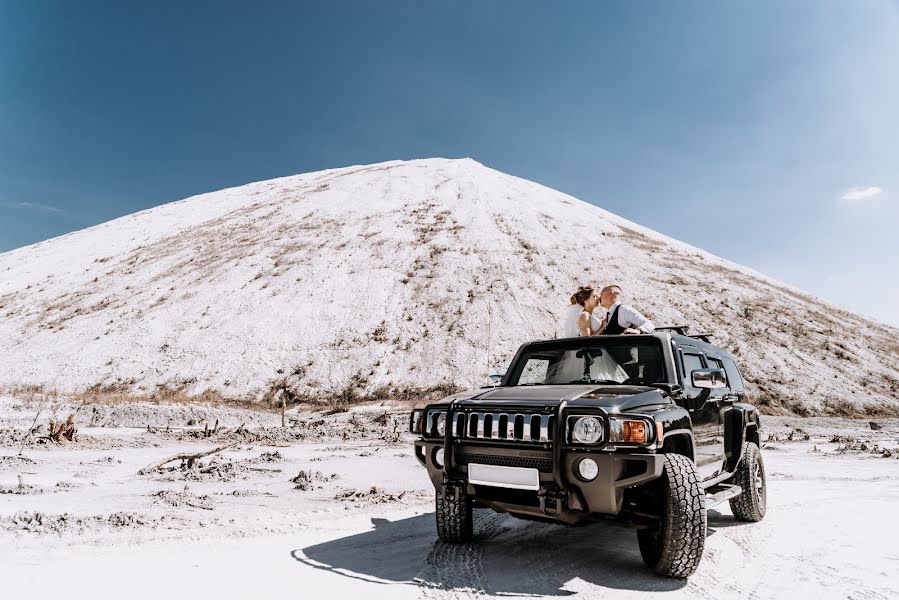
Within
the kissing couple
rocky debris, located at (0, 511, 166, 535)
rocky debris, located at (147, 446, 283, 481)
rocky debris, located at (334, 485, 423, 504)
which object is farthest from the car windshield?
rocky debris, located at (147, 446, 283, 481)

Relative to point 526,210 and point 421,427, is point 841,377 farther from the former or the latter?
point 421,427

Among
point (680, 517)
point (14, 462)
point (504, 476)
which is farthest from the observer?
point (14, 462)

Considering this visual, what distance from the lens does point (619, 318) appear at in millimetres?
5746

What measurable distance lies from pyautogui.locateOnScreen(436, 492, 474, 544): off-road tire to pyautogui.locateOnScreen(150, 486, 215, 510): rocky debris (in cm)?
348

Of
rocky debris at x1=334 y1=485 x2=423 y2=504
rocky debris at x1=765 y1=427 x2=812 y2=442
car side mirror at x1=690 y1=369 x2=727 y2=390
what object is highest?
car side mirror at x1=690 y1=369 x2=727 y2=390

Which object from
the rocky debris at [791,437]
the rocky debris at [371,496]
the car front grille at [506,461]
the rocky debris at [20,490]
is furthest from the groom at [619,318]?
the rocky debris at [791,437]

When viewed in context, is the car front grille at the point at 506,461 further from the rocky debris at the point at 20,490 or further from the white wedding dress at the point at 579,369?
the rocky debris at the point at 20,490

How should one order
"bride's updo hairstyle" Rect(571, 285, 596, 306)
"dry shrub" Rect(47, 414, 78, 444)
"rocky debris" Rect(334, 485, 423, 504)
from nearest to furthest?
"bride's updo hairstyle" Rect(571, 285, 596, 306), "rocky debris" Rect(334, 485, 423, 504), "dry shrub" Rect(47, 414, 78, 444)

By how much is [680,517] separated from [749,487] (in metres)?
2.84

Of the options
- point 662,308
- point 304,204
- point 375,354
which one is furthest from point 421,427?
point 304,204

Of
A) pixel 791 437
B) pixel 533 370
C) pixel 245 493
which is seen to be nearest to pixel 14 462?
pixel 245 493

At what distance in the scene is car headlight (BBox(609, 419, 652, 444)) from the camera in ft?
12.8

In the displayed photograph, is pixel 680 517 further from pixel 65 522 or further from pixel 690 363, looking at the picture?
pixel 65 522

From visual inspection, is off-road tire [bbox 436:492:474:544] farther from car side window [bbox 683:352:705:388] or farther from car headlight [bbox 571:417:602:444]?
car side window [bbox 683:352:705:388]
